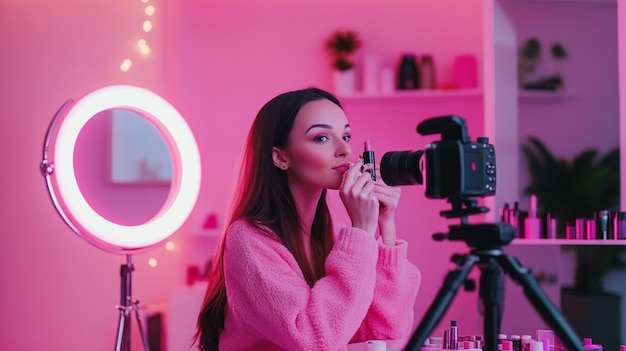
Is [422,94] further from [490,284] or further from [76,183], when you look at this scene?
[490,284]

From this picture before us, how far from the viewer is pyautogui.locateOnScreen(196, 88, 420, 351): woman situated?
1.22 meters

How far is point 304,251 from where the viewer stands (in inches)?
56.0

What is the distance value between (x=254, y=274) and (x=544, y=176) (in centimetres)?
218

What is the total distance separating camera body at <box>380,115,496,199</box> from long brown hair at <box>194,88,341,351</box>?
0.38 meters

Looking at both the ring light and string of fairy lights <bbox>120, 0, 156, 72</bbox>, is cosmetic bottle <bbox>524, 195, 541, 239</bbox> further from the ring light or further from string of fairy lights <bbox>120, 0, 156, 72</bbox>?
string of fairy lights <bbox>120, 0, 156, 72</bbox>

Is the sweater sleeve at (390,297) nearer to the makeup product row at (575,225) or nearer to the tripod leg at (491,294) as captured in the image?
the tripod leg at (491,294)

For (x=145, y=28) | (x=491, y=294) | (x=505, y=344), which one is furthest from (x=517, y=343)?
(x=145, y=28)

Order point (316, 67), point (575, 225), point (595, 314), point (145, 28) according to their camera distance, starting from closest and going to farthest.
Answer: point (575, 225)
point (145, 28)
point (595, 314)
point (316, 67)

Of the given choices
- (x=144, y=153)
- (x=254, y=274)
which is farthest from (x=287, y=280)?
(x=144, y=153)

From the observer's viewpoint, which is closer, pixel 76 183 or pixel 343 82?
pixel 76 183

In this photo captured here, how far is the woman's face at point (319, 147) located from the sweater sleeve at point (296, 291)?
0.48 feet

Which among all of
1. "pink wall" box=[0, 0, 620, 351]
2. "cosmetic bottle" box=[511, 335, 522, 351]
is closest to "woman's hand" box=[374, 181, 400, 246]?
"cosmetic bottle" box=[511, 335, 522, 351]

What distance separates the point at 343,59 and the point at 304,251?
1.75 meters

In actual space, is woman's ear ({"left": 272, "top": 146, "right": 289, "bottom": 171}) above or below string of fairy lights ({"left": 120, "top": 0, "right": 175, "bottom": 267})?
below
